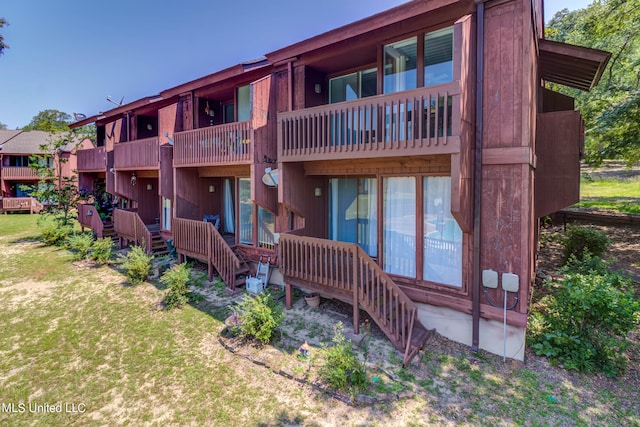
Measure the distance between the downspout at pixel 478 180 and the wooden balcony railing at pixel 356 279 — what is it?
1075mm

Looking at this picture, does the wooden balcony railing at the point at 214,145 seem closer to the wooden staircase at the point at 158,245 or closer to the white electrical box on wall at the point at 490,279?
the wooden staircase at the point at 158,245

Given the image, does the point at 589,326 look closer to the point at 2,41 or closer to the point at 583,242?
the point at 583,242

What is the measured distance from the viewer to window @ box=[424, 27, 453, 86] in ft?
20.4

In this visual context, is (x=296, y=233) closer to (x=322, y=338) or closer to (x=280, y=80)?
(x=322, y=338)

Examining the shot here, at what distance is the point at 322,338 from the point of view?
6168 mm

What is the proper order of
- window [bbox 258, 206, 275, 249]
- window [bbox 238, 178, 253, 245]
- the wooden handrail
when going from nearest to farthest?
the wooden handrail
window [bbox 258, 206, 275, 249]
window [bbox 238, 178, 253, 245]

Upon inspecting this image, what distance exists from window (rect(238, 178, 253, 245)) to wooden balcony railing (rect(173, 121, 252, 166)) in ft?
4.29

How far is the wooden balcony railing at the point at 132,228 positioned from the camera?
39.4ft

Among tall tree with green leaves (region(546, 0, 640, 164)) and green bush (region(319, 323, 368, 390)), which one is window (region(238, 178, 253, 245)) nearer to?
green bush (region(319, 323, 368, 390))

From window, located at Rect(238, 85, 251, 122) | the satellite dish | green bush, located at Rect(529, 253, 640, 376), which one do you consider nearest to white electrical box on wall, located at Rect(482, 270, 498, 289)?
green bush, located at Rect(529, 253, 640, 376)

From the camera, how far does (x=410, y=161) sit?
6426 mm

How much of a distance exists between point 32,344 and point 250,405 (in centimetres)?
516

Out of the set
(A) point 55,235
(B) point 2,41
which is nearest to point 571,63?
(B) point 2,41

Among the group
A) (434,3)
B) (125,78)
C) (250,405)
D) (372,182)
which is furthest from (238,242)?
(125,78)
